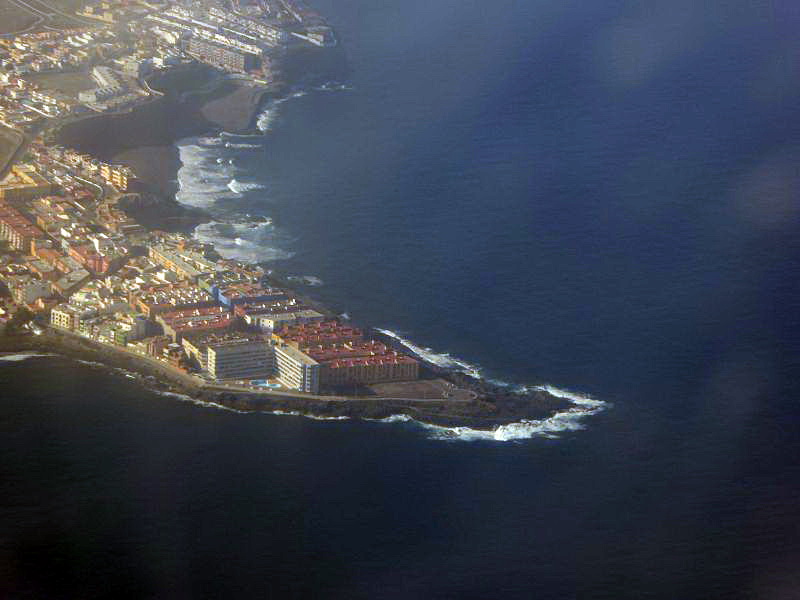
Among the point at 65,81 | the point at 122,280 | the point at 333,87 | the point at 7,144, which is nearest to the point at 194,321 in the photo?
the point at 122,280

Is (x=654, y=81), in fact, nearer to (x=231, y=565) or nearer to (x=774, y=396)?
(x=774, y=396)

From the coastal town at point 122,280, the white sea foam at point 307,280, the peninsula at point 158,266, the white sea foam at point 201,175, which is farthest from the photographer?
the white sea foam at point 201,175

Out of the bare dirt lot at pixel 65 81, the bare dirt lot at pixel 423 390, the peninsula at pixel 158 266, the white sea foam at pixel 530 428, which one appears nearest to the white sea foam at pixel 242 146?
the peninsula at pixel 158 266

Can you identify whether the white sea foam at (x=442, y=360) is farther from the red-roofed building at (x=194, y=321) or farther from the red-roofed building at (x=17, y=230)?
the red-roofed building at (x=17, y=230)

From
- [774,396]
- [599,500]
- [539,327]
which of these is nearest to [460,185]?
[539,327]

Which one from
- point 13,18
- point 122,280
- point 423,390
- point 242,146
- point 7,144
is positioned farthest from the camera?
point 13,18

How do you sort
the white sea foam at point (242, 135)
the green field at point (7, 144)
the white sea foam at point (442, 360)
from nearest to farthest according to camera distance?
the white sea foam at point (442, 360) → the green field at point (7, 144) → the white sea foam at point (242, 135)

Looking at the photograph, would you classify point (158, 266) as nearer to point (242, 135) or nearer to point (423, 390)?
point (423, 390)
